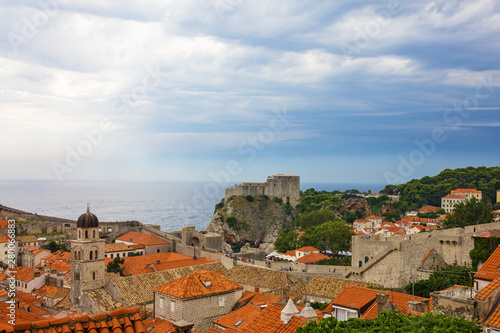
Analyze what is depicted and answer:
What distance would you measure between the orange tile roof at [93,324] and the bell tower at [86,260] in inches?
875

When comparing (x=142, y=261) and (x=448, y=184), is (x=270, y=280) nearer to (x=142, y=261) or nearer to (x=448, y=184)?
(x=142, y=261)

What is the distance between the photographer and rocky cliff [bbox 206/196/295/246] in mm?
69625

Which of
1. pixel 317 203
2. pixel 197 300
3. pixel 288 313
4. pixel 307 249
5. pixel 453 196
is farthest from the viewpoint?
pixel 317 203

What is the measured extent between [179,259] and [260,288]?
12.9 meters

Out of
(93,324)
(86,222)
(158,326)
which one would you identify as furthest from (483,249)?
(86,222)

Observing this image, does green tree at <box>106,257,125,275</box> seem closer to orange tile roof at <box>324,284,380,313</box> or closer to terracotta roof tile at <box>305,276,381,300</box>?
terracotta roof tile at <box>305,276,381,300</box>

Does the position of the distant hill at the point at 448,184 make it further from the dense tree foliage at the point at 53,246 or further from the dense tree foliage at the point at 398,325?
the dense tree foliage at the point at 398,325

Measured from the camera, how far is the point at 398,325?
8.43 m

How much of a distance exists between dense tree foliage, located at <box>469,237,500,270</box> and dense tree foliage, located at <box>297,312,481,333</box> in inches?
554

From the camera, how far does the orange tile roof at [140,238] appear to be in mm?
44531

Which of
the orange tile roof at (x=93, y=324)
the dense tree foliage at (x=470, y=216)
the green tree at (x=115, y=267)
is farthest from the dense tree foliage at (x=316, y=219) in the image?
the orange tile roof at (x=93, y=324)

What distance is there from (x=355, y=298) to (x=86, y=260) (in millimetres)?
20213

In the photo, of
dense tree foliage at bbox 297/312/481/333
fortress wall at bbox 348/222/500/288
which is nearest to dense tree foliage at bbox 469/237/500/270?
fortress wall at bbox 348/222/500/288

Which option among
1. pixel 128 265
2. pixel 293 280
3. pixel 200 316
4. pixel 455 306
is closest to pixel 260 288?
pixel 293 280
